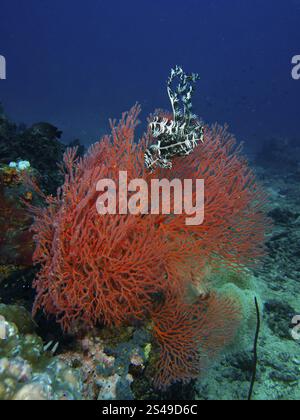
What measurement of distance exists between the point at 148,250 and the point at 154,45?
17613 centimetres

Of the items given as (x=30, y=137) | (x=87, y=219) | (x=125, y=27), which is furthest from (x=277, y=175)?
(x=125, y=27)

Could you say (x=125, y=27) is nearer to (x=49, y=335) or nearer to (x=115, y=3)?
(x=115, y=3)

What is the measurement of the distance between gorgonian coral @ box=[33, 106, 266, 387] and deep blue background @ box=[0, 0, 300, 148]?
91349mm

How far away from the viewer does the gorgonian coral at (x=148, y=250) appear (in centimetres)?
317

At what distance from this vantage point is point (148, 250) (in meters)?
3.18

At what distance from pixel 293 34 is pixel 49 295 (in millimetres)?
167388

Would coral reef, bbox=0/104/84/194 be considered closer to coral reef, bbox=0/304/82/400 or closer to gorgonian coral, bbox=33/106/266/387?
gorgonian coral, bbox=33/106/266/387

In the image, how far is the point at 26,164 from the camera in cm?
529

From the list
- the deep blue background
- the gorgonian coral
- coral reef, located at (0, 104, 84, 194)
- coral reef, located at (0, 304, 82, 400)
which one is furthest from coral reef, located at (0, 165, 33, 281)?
the deep blue background

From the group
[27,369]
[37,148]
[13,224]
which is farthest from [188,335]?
[37,148]

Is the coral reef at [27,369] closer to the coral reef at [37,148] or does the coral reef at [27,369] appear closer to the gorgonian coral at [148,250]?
the gorgonian coral at [148,250]

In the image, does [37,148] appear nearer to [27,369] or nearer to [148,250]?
[148,250]

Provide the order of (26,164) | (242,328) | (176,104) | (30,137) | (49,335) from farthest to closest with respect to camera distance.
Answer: (30,137), (26,164), (242,328), (176,104), (49,335)

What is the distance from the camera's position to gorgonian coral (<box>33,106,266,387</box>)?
3.17m
